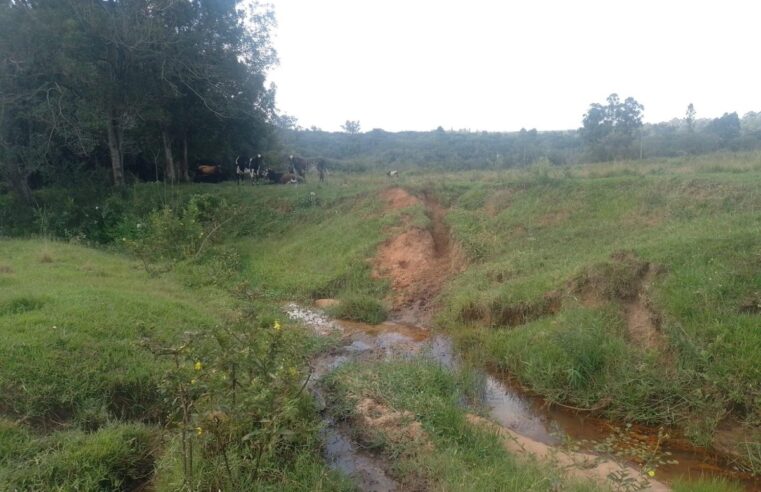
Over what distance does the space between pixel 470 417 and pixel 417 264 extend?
6.07 meters

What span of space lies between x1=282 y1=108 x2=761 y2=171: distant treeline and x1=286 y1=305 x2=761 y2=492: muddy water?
40.7ft

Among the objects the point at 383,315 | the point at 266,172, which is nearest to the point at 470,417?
the point at 383,315

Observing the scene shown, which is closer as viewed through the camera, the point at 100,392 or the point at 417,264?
the point at 100,392

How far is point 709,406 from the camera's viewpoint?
5609 millimetres

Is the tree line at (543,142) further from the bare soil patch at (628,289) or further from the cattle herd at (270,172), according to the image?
the bare soil patch at (628,289)

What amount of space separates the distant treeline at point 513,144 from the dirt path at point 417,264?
320 inches

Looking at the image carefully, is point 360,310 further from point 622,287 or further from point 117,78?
point 117,78

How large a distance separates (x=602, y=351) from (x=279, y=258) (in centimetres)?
864

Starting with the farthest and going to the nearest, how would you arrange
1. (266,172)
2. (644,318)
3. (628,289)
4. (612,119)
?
(612,119) → (266,172) → (628,289) → (644,318)

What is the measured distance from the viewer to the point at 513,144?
39812 mm

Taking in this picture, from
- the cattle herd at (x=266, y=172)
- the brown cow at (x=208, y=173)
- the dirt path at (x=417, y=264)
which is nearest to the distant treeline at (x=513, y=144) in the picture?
the dirt path at (x=417, y=264)

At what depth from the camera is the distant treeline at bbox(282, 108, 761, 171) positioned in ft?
82.2

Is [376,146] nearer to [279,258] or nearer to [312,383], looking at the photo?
[279,258]

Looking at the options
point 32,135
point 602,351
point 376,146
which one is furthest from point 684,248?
point 376,146
